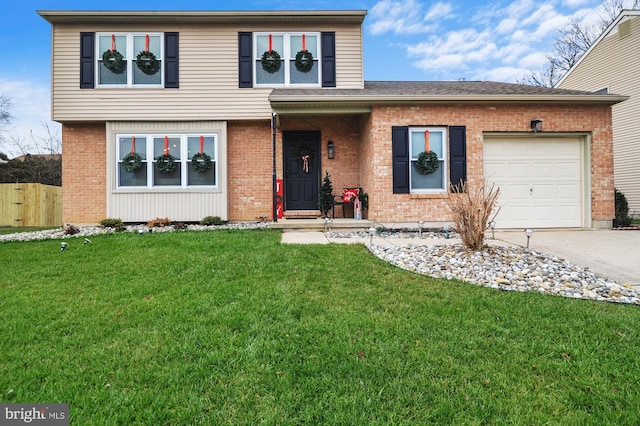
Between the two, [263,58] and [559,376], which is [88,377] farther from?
[263,58]

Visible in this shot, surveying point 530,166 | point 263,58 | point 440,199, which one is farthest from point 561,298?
point 263,58

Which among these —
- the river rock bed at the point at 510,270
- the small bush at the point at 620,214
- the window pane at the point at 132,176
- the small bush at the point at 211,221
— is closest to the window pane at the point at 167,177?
the window pane at the point at 132,176

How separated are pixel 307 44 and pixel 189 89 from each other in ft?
11.3

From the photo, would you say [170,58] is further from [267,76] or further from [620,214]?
[620,214]

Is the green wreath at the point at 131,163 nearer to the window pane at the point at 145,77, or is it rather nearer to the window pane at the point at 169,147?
the window pane at the point at 169,147

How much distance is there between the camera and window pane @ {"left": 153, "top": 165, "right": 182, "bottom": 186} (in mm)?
9070

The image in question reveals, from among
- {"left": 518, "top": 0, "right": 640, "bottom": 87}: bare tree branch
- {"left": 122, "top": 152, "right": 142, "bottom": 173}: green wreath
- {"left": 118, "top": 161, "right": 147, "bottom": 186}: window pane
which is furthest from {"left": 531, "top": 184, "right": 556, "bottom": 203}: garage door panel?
{"left": 518, "top": 0, "right": 640, "bottom": 87}: bare tree branch

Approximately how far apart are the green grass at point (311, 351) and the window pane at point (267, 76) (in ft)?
→ 22.5

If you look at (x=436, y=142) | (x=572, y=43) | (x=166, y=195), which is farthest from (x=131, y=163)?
(x=572, y=43)

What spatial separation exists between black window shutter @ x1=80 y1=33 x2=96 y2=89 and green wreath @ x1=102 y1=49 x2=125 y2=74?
354mm

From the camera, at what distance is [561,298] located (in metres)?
3.29

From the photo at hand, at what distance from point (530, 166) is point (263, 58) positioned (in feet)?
23.9

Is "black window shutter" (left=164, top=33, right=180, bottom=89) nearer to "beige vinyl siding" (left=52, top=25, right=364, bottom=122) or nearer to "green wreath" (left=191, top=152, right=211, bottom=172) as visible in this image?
"beige vinyl siding" (left=52, top=25, right=364, bottom=122)

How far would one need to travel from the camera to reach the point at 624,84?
38.7ft
